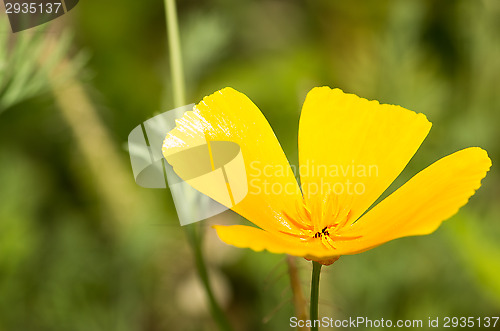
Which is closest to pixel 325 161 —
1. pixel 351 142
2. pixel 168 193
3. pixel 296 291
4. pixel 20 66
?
pixel 351 142

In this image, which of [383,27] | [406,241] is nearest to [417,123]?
[406,241]

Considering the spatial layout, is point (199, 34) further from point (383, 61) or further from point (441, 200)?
point (441, 200)

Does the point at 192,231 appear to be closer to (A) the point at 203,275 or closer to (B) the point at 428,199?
(A) the point at 203,275

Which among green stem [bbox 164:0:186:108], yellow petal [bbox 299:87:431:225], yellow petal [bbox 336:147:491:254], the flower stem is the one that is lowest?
the flower stem

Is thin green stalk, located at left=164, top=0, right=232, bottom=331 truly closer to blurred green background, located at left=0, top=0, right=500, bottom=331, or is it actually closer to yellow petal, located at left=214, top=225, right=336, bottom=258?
yellow petal, located at left=214, top=225, right=336, bottom=258

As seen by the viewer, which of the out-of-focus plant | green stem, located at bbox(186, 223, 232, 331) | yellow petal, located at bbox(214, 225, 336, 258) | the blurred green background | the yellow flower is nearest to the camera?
yellow petal, located at bbox(214, 225, 336, 258)

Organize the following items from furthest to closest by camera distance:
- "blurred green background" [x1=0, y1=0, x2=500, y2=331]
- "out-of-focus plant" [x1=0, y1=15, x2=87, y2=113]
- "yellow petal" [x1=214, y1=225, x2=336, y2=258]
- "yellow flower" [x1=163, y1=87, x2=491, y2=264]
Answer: "blurred green background" [x1=0, y1=0, x2=500, y2=331]
"out-of-focus plant" [x1=0, y1=15, x2=87, y2=113]
"yellow flower" [x1=163, y1=87, x2=491, y2=264]
"yellow petal" [x1=214, y1=225, x2=336, y2=258]

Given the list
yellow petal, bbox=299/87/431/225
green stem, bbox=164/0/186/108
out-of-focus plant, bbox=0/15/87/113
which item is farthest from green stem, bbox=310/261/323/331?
out-of-focus plant, bbox=0/15/87/113
